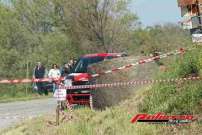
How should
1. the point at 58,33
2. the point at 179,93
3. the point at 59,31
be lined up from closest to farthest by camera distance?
the point at 179,93, the point at 58,33, the point at 59,31

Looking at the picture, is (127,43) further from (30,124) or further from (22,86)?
(30,124)

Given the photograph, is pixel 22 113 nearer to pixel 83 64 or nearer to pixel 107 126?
pixel 83 64

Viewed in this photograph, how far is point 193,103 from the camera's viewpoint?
9.52m

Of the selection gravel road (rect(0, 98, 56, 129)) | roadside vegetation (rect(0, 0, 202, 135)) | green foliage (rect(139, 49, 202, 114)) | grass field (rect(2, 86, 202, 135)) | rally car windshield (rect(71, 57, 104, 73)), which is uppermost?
roadside vegetation (rect(0, 0, 202, 135))

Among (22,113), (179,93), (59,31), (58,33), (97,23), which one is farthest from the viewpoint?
(59,31)

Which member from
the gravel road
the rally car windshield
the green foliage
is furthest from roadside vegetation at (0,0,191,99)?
the green foliage

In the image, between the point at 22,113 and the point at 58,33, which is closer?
the point at 22,113

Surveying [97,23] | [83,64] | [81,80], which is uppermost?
[97,23]

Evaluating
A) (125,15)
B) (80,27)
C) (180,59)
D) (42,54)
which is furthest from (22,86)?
(180,59)

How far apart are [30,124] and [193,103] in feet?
17.0

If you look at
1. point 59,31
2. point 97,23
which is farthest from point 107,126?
point 59,31

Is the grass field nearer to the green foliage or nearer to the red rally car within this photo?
the green foliage

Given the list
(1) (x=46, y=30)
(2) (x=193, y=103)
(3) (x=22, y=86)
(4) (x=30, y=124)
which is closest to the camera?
(2) (x=193, y=103)

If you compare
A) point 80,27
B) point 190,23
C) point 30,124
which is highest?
point 80,27
